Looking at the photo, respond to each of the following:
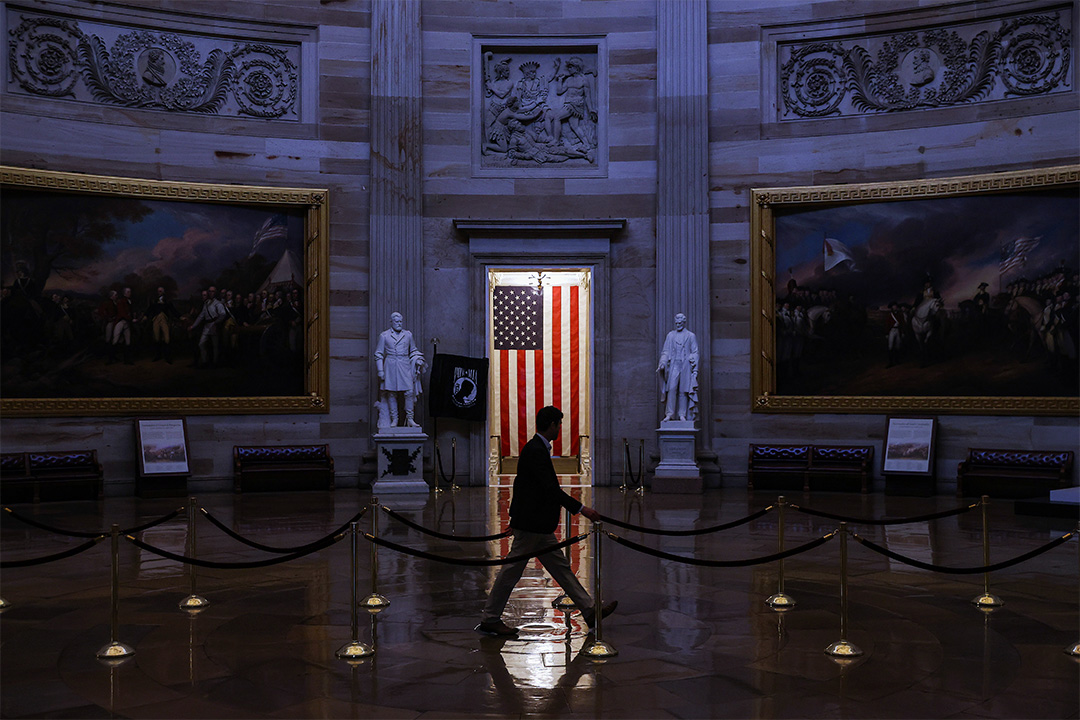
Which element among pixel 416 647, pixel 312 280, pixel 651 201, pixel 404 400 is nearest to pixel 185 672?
pixel 416 647

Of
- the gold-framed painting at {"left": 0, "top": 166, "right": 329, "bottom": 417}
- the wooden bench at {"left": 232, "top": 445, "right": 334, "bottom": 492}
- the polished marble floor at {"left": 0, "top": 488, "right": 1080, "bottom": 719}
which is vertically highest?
the gold-framed painting at {"left": 0, "top": 166, "right": 329, "bottom": 417}

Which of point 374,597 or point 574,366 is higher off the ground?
point 574,366

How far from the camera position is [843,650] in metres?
7.32

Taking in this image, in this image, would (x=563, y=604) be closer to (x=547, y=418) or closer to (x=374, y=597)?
(x=374, y=597)

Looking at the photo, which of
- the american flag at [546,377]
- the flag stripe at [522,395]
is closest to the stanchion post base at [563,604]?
the american flag at [546,377]

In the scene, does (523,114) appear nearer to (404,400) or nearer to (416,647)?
(404,400)

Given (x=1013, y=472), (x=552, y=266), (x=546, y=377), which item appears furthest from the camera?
(x=546, y=377)

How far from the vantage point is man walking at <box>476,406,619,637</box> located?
309 inches

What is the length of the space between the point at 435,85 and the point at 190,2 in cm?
508

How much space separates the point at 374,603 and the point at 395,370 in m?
9.48

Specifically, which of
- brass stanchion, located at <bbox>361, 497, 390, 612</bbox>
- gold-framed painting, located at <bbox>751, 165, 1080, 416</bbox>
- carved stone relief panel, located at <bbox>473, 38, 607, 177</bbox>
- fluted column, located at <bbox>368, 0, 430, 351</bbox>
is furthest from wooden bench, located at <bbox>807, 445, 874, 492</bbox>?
brass stanchion, located at <bbox>361, 497, 390, 612</bbox>

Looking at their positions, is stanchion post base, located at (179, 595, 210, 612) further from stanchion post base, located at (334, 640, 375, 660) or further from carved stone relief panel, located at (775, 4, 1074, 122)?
carved stone relief panel, located at (775, 4, 1074, 122)

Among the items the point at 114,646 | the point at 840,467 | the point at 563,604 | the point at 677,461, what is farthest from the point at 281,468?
the point at 114,646

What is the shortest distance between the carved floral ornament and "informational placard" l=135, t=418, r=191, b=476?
541 inches
